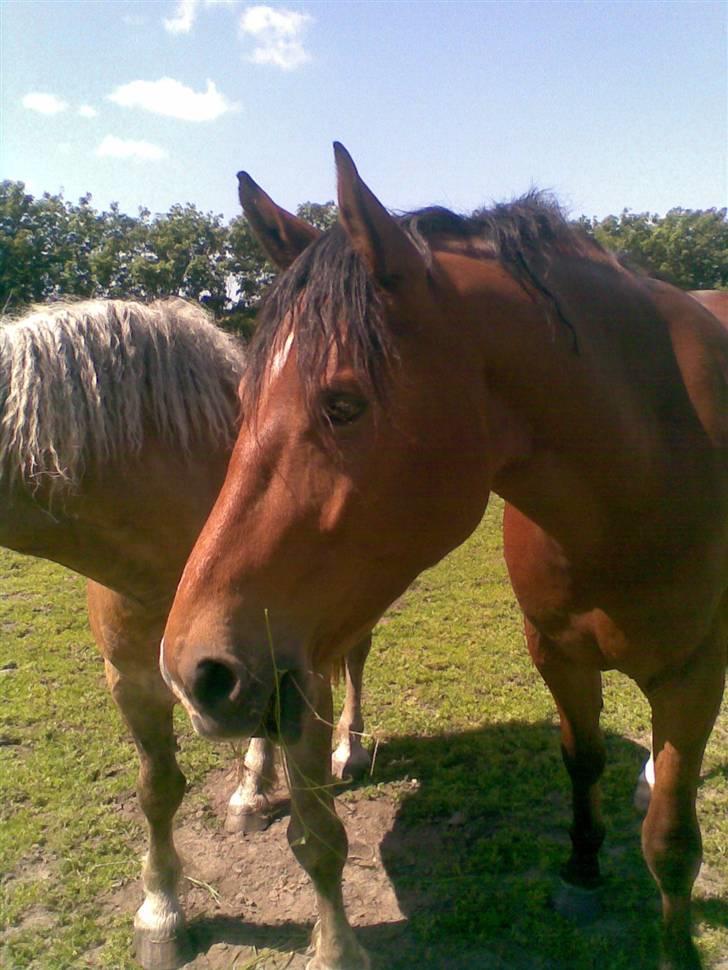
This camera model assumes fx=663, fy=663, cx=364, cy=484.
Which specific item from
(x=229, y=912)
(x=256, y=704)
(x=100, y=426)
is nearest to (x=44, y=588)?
(x=229, y=912)

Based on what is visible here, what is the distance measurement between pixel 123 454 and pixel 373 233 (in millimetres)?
1263

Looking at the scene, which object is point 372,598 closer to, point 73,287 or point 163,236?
point 73,287

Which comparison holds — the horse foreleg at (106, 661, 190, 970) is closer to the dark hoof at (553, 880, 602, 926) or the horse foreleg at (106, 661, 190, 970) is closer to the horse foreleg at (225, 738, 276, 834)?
the horse foreleg at (225, 738, 276, 834)

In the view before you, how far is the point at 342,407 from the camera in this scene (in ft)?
4.63

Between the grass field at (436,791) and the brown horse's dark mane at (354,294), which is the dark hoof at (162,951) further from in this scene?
the brown horse's dark mane at (354,294)

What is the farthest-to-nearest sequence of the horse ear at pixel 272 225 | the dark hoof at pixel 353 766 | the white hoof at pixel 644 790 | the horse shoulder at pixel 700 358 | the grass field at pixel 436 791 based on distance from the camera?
the dark hoof at pixel 353 766 < the white hoof at pixel 644 790 < the grass field at pixel 436 791 < the horse shoulder at pixel 700 358 < the horse ear at pixel 272 225

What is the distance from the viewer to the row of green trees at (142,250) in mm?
20531

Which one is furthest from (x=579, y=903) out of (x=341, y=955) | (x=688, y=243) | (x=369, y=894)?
(x=688, y=243)

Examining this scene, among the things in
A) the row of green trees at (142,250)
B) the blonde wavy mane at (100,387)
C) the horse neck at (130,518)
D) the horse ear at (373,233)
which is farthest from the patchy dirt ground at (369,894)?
the row of green trees at (142,250)

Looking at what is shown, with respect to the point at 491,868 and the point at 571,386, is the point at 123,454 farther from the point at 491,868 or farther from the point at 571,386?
the point at 491,868

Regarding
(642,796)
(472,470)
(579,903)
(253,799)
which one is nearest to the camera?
(472,470)

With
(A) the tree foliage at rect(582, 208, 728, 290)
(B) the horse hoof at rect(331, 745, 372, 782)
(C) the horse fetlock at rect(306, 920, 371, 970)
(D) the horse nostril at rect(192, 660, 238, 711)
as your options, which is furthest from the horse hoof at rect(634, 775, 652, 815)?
(A) the tree foliage at rect(582, 208, 728, 290)

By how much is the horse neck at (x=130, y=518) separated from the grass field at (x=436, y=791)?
5.34 feet

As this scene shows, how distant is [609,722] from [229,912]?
99.0 inches
